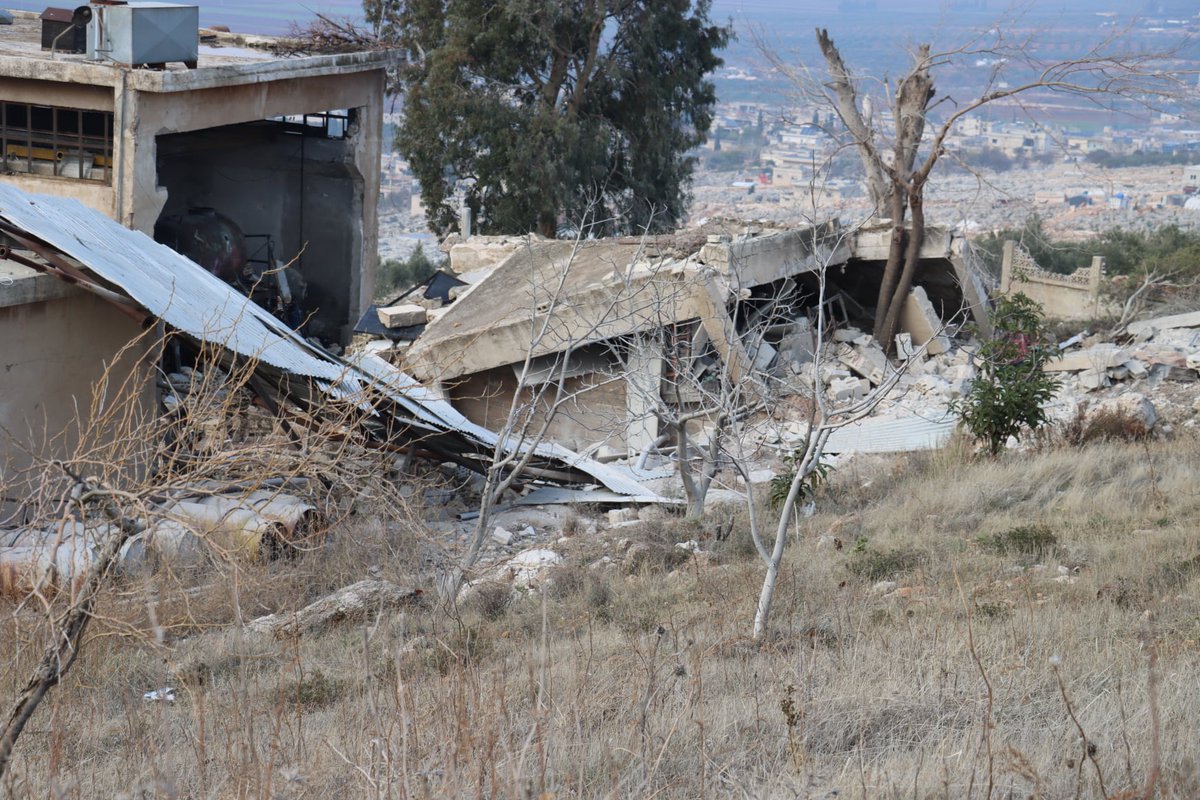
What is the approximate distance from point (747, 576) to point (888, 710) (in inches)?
126

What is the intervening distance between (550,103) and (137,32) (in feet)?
41.6

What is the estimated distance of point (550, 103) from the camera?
2495 cm

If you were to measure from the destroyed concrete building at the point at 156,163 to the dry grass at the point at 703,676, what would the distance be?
1320 millimetres

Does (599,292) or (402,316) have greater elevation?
(599,292)

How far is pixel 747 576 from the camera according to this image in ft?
24.5

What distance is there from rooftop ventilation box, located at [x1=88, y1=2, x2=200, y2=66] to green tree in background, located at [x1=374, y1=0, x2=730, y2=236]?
10489 millimetres

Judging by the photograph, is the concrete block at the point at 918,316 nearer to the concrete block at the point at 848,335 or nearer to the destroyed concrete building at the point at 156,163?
the concrete block at the point at 848,335

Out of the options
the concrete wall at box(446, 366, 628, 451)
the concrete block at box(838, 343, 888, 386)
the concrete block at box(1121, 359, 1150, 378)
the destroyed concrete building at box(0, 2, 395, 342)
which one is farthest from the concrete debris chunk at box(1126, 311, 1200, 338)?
the destroyed concrete building at box(0, 2, 395, 342)

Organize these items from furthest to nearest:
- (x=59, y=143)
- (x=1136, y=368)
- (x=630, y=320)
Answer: (x=1136, y=368), (x=59, y=143), (x=630, y=320)

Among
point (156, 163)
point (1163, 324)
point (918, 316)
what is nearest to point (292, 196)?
point (156, 163)

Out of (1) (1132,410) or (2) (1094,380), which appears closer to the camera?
(1) (1132,410)

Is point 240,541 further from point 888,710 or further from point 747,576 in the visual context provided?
point 888,710

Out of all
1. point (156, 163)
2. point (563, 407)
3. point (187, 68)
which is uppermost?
point (187, 68)

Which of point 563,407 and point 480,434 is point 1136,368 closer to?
point 563,407
